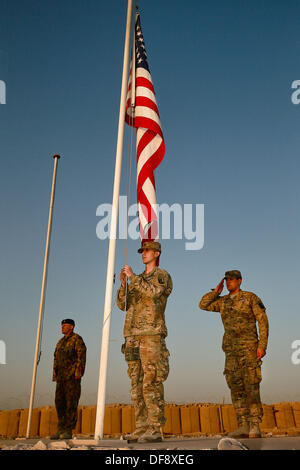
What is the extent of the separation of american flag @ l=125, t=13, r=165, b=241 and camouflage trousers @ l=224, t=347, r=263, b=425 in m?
1.70

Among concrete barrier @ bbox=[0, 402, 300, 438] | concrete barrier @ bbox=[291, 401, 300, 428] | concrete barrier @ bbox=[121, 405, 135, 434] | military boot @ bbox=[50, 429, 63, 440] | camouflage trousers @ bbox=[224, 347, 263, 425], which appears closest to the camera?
camouflage trousers @ bbox=[224, 347, 263, 425]

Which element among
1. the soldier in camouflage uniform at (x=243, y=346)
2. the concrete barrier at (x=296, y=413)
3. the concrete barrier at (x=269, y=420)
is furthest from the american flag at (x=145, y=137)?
the concrete barrier at (x=296, y=413)

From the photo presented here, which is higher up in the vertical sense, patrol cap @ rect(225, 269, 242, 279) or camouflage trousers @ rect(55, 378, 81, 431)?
patrol cap @ rect(225, 269, 242, 279)

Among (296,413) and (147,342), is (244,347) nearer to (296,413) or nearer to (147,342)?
(147,342)

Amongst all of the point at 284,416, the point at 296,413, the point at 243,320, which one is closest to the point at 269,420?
the point at 284,416

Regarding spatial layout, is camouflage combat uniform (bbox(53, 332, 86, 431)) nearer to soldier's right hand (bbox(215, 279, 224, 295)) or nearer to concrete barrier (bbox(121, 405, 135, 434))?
soldier's right hand (bbox(215, 279, 224, 295))

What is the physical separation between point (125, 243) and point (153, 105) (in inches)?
80.8

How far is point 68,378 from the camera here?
581 centimetres

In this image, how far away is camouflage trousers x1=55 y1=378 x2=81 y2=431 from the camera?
18.6ft

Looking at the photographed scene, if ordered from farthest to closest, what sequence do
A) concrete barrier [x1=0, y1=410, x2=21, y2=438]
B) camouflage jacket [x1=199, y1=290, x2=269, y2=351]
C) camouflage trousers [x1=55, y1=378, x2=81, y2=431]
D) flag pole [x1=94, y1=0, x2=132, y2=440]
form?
concrete barrier [x1=0, y1=410, x2=21, y2=438], camouflage trousers [x1=55, y1=378, x2=81, y2=431], camouflage jacket [x1=199, y1=290, x2=269, y2=351], flag pole [x1=94, y1=0, x2=132, y2=440]

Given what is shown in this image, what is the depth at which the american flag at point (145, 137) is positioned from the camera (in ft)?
17.5

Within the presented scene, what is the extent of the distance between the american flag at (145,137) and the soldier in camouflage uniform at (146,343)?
2.38 ft

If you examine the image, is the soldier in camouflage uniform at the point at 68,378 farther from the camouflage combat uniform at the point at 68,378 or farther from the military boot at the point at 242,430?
the military boot at the point at 242,430

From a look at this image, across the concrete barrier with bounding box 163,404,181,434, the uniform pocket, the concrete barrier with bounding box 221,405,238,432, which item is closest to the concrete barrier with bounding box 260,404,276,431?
the concrete barrier with bounding box 221,405,238,432
